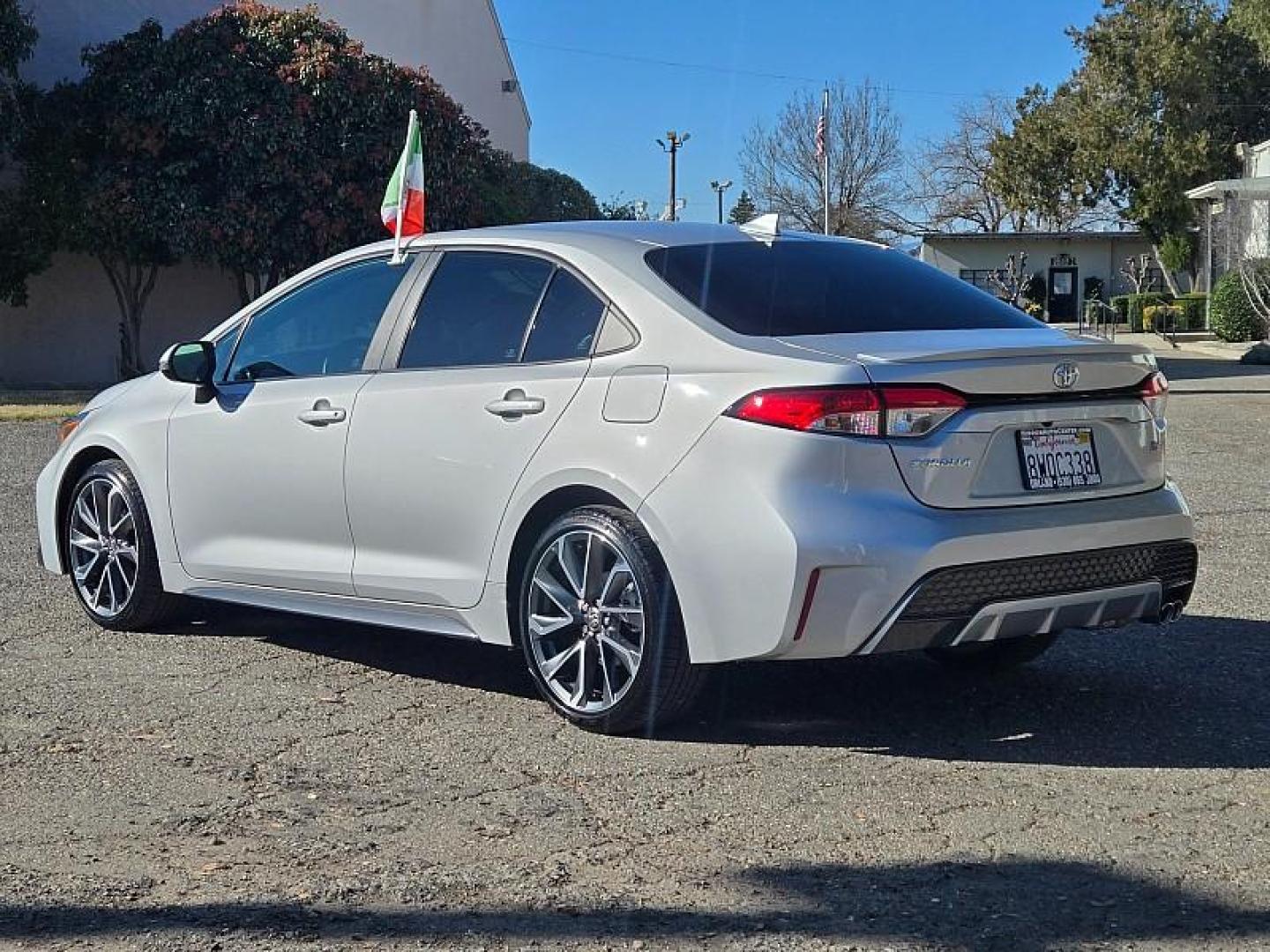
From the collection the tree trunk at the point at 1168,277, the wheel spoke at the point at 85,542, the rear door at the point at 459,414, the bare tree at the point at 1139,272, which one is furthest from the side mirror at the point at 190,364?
the tree trunk at the point at 1168,277

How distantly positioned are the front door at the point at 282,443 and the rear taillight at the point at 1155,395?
2.70 m

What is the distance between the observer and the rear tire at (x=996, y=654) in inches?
237

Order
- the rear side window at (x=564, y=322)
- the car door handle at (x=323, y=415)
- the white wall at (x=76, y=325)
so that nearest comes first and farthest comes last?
the rear side window at (x=564, y=322) → the car door handle at (x=323, y=415) → the white wall at (x=76, y=325)

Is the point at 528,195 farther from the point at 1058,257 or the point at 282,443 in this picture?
the point at 282,443

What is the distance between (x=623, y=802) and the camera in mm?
4547

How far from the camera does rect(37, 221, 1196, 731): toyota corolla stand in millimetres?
4707

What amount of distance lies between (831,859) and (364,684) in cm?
247

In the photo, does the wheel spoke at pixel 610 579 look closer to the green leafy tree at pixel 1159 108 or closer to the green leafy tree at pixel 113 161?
the green leafy tree at pixel 113 161

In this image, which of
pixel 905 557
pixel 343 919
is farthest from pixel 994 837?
pixel 343 919

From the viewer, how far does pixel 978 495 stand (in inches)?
190

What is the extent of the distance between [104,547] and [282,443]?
1.25 metres

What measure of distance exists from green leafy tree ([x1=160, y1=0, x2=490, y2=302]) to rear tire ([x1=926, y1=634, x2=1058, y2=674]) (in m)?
21.4

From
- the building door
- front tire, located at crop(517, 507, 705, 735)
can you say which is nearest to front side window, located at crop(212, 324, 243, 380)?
front tire, located at crop(517, 507, 705, 735)

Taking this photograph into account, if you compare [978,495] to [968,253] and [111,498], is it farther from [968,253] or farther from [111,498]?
[968,253]
